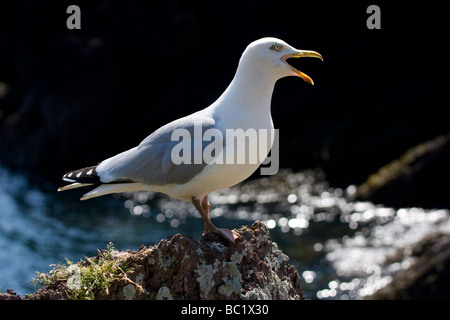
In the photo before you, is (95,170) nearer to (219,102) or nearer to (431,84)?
(219,102)

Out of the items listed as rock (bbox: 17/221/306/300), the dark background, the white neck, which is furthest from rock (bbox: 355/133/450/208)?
rock (bbox: 17/221/306/300)

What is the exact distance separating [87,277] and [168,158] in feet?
4.07

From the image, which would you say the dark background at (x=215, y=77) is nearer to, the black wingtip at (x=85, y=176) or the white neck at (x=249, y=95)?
the white neck at (x=249, y=95)

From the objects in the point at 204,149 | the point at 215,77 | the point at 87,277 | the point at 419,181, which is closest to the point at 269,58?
the point at 204,149

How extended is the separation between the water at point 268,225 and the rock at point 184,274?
675 centimetres

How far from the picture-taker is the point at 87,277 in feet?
14.4

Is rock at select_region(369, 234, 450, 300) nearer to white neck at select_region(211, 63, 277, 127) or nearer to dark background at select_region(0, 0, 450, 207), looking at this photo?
white neck at select_region(211, 63, 277, 127)

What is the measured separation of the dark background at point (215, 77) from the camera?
1823 cm

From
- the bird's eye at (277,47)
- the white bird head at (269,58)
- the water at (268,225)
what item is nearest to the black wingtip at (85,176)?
the white bird head at (269,58)

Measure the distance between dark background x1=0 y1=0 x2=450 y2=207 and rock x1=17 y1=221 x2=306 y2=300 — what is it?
41.5 feet

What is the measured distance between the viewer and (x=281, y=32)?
64.4 ft

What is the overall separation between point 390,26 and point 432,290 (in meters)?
11.7

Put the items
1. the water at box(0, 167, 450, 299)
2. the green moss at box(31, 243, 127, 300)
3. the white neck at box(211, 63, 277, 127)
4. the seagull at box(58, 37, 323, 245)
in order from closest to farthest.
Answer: the green moss at box(31, 243, 127, 300), the seagull at box(58, 37, 323, 245), the white neck at box(211, 63, 277, 127), the water at box(0, 167, 450, 299)

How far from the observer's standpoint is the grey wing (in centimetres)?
518
